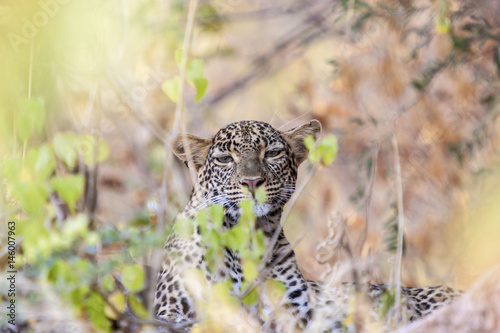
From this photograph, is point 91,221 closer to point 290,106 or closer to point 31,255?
point 31,255

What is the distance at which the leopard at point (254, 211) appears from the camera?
589 centimetres

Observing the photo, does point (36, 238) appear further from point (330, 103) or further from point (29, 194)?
point (330, 103)

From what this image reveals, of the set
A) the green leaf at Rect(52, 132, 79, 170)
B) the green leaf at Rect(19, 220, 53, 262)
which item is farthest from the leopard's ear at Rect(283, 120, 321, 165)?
the green leaf at Rect(19, 220, 53, 262)

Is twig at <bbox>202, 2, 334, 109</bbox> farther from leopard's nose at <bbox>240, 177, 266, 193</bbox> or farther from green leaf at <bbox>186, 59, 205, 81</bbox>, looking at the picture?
green leaf at <bbox>186, 59, 205, 81</bbox>

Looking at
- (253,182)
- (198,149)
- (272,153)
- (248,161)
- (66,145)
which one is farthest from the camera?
(198,149)

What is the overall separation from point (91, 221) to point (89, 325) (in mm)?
810

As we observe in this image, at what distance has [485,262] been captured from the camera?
743 centimetres

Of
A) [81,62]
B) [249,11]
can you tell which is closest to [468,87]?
[249,11]

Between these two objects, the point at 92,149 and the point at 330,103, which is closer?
the point at 92,149

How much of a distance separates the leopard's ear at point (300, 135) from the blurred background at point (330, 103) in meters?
0.29

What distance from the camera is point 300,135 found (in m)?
6.29

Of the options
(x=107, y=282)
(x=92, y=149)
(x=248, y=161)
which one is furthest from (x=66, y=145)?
(x=248, y=161)

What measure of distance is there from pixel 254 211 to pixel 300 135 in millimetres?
899

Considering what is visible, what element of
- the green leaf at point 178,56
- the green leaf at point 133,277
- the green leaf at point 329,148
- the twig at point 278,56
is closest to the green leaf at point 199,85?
the green leaf at point 178,56
